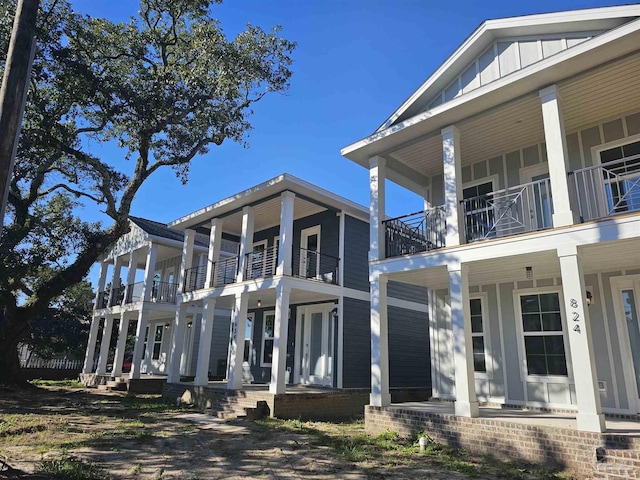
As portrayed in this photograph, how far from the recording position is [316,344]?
14.1 m

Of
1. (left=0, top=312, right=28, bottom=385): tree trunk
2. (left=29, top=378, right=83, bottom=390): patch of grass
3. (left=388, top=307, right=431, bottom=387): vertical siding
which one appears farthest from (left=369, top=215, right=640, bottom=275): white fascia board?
(left=29, top=378, right=83, bottom=390): patch of grass

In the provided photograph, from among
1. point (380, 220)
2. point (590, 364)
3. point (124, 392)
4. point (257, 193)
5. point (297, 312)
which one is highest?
point (257, 193)

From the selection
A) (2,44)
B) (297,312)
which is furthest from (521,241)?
(2,44)

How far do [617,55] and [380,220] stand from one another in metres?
5.22

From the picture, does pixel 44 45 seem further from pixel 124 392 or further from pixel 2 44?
pixel 124 392

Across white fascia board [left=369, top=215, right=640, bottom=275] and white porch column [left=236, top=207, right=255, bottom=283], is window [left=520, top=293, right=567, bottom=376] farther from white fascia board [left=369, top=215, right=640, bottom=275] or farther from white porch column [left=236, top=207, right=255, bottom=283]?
white porch column [left=236, top=207, right=255, bottom=283]

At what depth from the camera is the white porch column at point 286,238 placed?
11.9m

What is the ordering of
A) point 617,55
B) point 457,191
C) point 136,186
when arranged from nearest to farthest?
point 617,55, point 457,191, point 136,186

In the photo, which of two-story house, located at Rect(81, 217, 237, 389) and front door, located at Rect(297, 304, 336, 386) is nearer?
front door, located at Rect(297, 304, 336, 386)

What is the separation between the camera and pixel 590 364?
6.16 m

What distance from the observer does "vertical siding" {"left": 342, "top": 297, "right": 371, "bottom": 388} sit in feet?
42.7

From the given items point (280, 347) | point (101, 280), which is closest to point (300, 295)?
point (280, 347)

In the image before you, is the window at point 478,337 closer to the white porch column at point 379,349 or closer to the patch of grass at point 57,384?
the white porch column at point 379,349

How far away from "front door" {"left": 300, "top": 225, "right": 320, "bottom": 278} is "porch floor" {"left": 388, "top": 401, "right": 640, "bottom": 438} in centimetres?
632
